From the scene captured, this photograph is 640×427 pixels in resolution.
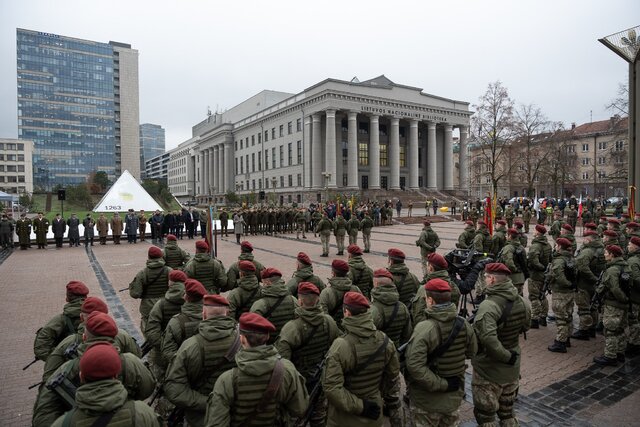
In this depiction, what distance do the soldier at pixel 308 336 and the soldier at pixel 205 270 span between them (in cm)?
358

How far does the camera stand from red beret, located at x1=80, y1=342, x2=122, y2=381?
92.8 inches

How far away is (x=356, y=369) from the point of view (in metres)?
3.31

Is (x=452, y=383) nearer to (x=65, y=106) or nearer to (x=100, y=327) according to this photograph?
(x=100, y=327)

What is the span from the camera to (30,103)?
4569 inches

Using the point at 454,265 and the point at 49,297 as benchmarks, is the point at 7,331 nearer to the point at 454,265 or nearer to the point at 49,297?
the point at 49,297

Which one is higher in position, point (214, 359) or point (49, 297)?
point (214, 359)

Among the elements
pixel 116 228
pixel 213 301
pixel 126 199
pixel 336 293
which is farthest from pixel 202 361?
pixel 126 199

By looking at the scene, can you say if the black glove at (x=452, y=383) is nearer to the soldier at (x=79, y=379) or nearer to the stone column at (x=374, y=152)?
the soldier at (x=79, y=379)

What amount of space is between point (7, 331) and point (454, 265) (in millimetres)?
9019

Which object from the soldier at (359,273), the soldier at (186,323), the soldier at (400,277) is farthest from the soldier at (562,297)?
the soldier at (186,323)

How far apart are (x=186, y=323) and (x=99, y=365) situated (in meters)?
1.81

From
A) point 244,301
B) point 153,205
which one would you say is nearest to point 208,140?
point 153,205

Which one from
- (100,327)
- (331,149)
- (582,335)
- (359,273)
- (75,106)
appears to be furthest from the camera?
(75,106)

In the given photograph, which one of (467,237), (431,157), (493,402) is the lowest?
(493,402)
